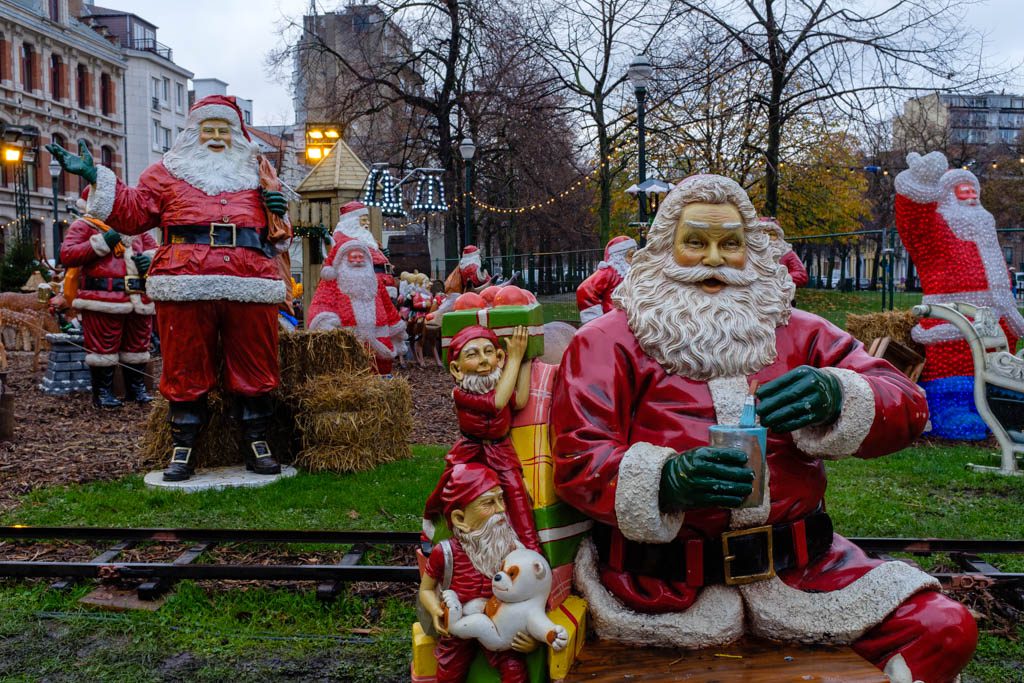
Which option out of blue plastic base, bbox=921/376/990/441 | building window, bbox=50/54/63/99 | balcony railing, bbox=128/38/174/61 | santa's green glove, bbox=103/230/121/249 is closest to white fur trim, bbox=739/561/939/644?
blue plastic base, bbox=921/376/990/441

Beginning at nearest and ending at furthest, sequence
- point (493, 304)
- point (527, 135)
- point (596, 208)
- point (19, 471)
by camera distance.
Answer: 1. point (493, 304)
2. point (19, 471)
3. point (527, 135)
4. point (596, 208)

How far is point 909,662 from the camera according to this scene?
7.22ft

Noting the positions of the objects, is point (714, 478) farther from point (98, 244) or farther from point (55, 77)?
point (55, 77)

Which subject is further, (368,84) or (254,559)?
(368,84)

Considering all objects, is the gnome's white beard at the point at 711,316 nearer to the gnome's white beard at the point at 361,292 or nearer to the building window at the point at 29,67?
the gnome's white beard at the point at 361,292

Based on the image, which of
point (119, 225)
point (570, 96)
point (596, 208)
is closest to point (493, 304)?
point (119, 225)

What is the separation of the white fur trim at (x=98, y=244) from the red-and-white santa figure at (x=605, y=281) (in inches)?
191

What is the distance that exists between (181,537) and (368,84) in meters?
19.4

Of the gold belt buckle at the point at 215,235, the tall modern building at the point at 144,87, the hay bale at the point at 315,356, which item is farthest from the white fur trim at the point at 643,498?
the tall modern building at the point at 144,87

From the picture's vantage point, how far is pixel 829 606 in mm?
A: 2279

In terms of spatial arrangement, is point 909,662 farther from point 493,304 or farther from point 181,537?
point 181,537

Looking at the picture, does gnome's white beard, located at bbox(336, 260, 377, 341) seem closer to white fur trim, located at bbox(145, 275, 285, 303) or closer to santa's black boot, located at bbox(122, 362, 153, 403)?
santa's black boot, located at bbox(122, 362, 153, 403)

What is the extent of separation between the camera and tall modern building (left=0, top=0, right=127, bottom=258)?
3462cm

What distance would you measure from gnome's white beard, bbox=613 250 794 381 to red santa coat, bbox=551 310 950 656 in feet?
0.14
